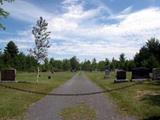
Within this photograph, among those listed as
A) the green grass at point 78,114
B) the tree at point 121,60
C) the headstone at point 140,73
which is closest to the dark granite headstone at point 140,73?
the headstone at point 140,73

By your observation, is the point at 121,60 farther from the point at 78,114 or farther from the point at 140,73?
the point at 78,114

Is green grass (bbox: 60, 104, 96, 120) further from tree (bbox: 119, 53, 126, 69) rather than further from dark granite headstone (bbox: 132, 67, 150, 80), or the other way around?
tree (bbox: 119, 53, 126, 69)

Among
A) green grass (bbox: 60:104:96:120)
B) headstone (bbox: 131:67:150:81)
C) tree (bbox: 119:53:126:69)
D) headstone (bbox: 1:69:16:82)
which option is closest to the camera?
green grass (bbox: 60:104:96:120)

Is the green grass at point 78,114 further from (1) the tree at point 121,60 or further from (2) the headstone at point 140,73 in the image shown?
(1) the tree at point 121,60

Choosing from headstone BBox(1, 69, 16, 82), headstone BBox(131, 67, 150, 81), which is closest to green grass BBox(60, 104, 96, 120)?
headstone BBox(1, 69, 16, 82)

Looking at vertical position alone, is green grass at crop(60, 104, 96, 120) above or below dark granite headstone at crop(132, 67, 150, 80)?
below

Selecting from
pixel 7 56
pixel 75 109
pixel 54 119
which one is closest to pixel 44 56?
pixel 75 109

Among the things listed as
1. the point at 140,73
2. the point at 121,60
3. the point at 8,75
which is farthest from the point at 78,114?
the point at 121,60

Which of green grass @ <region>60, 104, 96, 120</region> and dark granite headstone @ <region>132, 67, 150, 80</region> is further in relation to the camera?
dark granite headstone @ <region>132, 67, 150, 80</region>

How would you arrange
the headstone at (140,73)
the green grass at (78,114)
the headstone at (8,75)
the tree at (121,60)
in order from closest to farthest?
the green grass at (78,114) < the headstone at (8,75) < the headstone at (140,73) < the tree at (121,60)

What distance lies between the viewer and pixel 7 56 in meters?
136

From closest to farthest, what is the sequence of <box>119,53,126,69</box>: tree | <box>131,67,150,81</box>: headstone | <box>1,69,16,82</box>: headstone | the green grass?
the green grass
<box>1,69,16,82</box>: headstone
<box>131,67,150,81</box>: headstone
<box>119,53,126,69</box>: tree

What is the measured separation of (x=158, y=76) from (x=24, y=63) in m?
98.1

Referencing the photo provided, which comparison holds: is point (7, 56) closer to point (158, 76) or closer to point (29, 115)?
point (158, 76)
